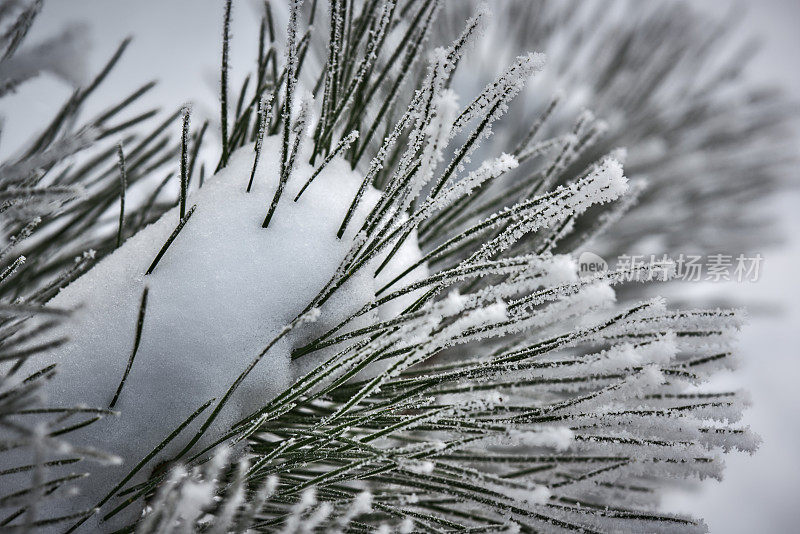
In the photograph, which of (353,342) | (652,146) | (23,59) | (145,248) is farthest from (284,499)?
(652,146)

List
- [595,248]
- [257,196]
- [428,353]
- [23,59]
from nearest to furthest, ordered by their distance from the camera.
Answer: [23,59]
[428,353]
[257,196]
[595,248]

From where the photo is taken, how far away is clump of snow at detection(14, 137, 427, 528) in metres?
0.47

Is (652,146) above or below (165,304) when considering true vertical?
above

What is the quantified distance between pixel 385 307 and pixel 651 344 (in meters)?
0.25

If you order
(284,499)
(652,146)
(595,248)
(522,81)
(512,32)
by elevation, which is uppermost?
(512,32)

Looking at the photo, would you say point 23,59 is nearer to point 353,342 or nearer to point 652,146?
point 353,342

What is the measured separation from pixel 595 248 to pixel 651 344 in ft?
2.75

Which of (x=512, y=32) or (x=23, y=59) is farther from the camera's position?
(x=512, y=32)

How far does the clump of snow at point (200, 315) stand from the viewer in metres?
0.47

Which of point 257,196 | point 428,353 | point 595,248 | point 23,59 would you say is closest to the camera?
point 23,59

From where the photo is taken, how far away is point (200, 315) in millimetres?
480

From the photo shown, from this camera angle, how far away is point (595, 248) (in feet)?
4.11

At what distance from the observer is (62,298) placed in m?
0.53

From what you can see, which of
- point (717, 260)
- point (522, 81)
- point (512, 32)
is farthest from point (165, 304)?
point (717, 260)
